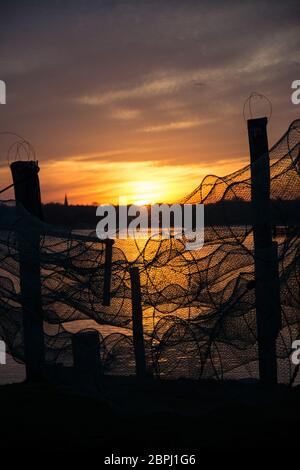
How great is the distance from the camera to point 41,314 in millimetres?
7297

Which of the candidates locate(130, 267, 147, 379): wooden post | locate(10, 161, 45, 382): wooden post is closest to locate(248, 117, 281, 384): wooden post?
locate(130, 267, 147, 379): wooden post

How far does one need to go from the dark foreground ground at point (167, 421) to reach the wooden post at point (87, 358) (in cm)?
17

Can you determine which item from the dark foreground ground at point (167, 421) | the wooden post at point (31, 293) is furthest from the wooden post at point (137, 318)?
the wooden post at point (31, 293)

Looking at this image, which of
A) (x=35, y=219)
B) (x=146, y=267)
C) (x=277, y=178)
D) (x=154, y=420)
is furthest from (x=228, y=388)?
(x=35, y=219)

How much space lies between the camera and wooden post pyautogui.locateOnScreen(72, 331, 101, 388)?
661cm

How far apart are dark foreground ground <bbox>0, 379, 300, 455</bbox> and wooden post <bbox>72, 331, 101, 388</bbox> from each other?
17 centimetres

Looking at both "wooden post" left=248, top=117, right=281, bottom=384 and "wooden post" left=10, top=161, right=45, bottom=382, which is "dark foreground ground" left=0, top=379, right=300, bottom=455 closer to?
"wooden post" left=248, top=117, right=281, bottom=384

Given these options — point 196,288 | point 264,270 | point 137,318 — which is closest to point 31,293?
point 137,318

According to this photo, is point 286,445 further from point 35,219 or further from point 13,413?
point 35,219

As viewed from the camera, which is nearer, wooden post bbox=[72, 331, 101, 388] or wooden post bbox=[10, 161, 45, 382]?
wooden post bbox=[72, 331, 101, 388]

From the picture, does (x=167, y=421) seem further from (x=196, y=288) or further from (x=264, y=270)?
(x=264, y=270)
